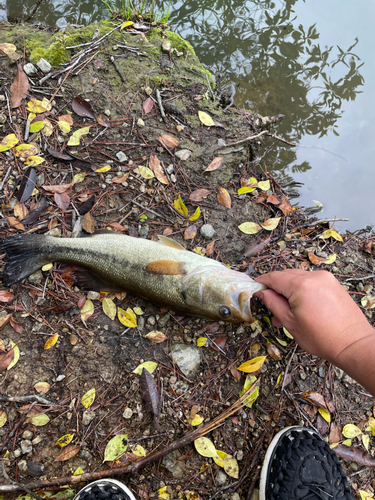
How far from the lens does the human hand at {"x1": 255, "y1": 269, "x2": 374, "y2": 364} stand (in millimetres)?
2502

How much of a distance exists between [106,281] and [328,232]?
317 centimetres

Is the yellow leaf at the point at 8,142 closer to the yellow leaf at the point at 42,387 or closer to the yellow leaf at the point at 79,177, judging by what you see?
the yellow leaf at the point at 79,177

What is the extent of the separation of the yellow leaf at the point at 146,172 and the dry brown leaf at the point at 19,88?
70.2 inches

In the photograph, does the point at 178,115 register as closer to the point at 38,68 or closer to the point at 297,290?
the point at 38,68

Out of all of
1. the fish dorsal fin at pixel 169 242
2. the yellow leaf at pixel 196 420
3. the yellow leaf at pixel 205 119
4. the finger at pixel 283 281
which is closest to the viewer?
the finger at pixel 283 281

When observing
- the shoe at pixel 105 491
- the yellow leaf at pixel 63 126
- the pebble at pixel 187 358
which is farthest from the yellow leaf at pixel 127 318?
the yellow leaf at pixel 63 126

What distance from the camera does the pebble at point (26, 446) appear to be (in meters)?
3.11

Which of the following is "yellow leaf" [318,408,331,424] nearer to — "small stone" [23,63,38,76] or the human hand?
the human hand

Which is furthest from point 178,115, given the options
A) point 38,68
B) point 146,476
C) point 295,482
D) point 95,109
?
point 295,482

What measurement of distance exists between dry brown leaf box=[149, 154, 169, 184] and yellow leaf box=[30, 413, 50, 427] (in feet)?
10.4

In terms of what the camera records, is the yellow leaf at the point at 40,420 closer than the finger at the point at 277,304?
No

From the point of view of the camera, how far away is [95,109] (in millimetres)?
3887

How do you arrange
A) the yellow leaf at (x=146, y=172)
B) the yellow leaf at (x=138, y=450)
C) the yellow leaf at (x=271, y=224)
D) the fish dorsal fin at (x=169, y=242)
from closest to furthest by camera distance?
the yellow leaf at (x=138, y=450), the fish dorsal fin at (x=169, y=242), the yellow leaf at (x=146, y=172), the yellow leaf at (x=271, y=224)

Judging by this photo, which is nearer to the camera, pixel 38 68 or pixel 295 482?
pixel 295 482
